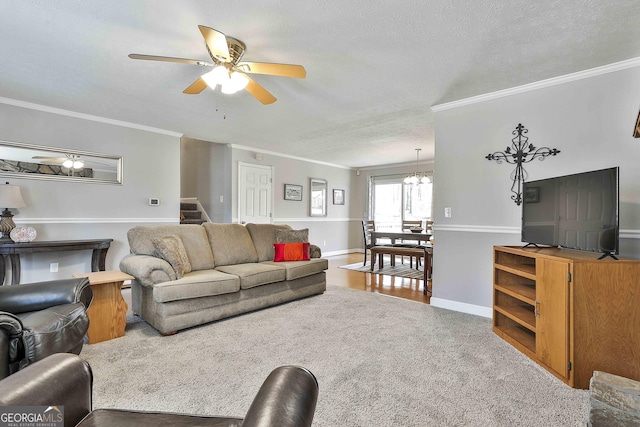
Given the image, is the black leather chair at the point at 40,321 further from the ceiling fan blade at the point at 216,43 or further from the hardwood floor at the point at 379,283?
the hardwood floor at the point at 379,283

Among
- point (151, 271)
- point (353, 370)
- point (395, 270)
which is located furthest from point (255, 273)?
point (395, 270)

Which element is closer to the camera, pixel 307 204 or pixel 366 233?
pixel 366 233

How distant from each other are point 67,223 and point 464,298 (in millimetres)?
5005

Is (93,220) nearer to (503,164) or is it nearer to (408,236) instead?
(408,236)

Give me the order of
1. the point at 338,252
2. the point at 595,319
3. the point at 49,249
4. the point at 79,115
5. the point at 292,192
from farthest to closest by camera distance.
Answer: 1. the point at 338,252
2. the point at 292,192
3. the point at 79,115
4. the point at 49,249
5. the point at 595,319

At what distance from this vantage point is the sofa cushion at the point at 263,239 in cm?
399

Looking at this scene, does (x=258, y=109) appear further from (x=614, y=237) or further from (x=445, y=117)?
(x=614, y=237)

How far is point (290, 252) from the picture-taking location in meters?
3.98

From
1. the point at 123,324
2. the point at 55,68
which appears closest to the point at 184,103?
the point at 55,68

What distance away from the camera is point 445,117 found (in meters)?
3.63

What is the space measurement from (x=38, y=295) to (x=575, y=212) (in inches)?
143

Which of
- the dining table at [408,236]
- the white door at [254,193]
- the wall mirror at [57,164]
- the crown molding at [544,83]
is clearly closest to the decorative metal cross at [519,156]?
the crown molding at [544,83]

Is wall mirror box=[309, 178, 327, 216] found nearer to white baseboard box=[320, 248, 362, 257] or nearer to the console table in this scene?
white baseboard box=[320, 248, 362, 257]

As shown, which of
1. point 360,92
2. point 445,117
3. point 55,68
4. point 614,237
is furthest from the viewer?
point 445,117
